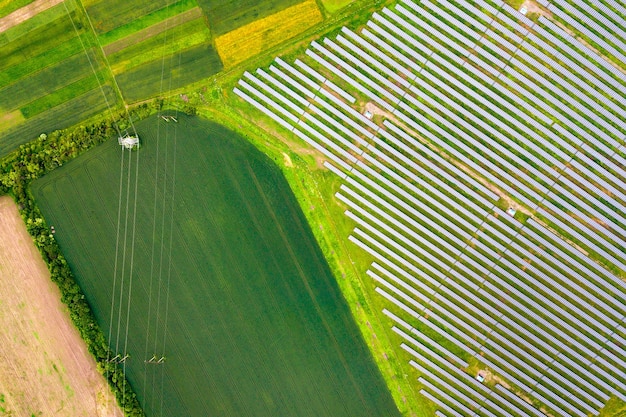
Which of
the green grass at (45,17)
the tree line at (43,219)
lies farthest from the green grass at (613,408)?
the green grass at (45,17)

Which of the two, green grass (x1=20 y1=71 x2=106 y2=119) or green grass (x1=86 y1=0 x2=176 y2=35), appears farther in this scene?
green grass (x1=20 y1=71 x2=106 y2=119)

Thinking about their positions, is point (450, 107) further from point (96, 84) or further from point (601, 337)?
point (96, 84)

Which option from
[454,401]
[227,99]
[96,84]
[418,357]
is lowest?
[454,401]

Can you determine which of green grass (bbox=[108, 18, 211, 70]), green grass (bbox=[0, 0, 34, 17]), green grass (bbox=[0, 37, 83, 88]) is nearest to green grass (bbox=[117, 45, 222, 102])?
green grass (bbox=[108, 18, 211, 70])

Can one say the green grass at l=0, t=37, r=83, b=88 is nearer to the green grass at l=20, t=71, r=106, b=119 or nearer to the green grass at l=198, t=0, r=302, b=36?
the green grass at l=20, t=71, r=106, b=119

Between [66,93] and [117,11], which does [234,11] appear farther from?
[66,93]

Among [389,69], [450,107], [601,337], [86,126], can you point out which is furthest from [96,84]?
[601,337]

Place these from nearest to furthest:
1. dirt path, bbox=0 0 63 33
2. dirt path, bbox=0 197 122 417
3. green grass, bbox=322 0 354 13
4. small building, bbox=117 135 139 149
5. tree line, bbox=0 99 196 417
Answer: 1. small building, bbox=117 135 139 149
2. tree line, bbox=0 99 196 417
3. green grass, bbox=322 0 354 13
4. dirt path, bbox=0 197 122 417
5. dirt path, bbox=0 0 63 33
